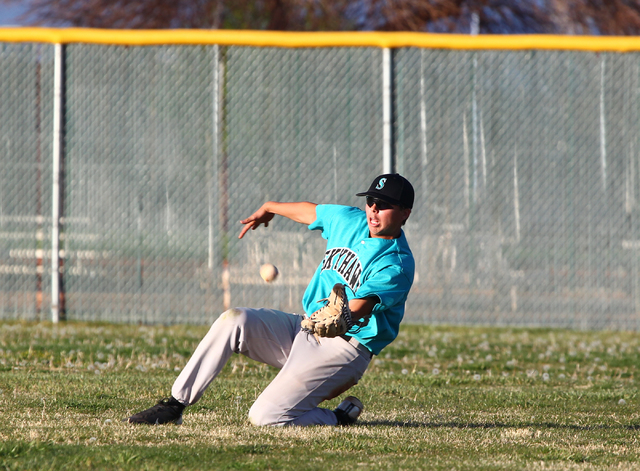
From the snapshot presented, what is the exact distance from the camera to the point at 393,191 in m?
4.60

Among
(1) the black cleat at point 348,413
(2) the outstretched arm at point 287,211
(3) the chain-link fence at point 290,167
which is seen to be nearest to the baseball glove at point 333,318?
(1) the black cleat at point 348,413

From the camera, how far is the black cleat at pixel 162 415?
14.5 feet

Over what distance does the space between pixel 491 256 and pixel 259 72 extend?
3475 millimetres

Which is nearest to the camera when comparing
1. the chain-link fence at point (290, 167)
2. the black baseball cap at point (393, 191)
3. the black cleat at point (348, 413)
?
the black baseball cap at point (393, 191)

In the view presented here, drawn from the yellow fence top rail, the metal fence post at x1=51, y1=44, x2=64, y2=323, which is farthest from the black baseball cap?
the metal fence post at x1=51, y1=44, x2=64, y2=323

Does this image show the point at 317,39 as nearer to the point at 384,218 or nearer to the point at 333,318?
the point at 384,218

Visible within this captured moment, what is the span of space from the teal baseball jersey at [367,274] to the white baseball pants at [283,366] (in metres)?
0.17

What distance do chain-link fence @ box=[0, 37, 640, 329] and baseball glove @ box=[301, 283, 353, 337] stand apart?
5.38 m

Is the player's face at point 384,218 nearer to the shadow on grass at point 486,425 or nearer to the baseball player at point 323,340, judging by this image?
the baseball player at point 323,340

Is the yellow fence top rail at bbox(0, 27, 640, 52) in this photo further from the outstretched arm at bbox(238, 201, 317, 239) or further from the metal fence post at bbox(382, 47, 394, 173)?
the outstretched arm at bbox(238, 201, 317, 239)

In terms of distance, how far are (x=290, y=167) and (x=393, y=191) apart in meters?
5.04

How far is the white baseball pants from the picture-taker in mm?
4477

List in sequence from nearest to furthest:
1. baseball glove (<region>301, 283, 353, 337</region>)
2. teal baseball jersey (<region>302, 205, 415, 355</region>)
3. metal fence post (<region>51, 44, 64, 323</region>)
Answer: baseball glove (<region>301, 283, 353, 337</region>)
teal baseball jersey (<region>302, 205, 415, 355</region>)
metal fence post (<region>51, 44, 64, 323</region>)

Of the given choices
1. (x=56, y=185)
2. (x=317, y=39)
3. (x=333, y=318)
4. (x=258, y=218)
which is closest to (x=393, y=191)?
(x=333, y=318)
